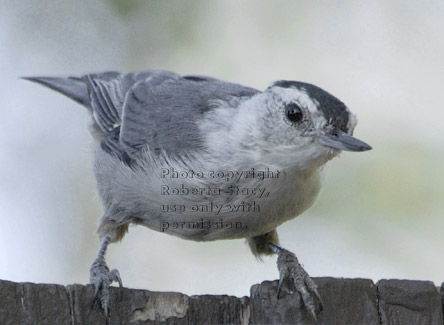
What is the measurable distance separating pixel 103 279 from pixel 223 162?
735mm

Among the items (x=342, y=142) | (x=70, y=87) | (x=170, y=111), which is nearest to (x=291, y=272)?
(x=342, y=142)

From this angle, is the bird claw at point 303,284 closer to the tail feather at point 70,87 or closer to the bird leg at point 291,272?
the bird leg at point 291,272

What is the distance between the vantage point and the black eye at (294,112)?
3.34 m

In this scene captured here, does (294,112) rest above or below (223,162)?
above

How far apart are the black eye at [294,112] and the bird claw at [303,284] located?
512mm

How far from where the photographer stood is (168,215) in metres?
3.49

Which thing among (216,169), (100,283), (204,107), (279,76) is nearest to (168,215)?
(216,169)

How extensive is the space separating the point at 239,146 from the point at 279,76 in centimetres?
135

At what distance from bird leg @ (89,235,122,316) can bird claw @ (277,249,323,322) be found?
486mm

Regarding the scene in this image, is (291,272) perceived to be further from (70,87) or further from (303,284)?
(70,87)

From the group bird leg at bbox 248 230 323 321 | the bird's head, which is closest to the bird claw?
bird leg at bbox 248 230 323 321

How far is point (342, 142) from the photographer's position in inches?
125

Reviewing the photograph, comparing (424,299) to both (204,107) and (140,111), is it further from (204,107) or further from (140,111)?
(140,111)

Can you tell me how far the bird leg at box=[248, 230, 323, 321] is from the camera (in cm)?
256
